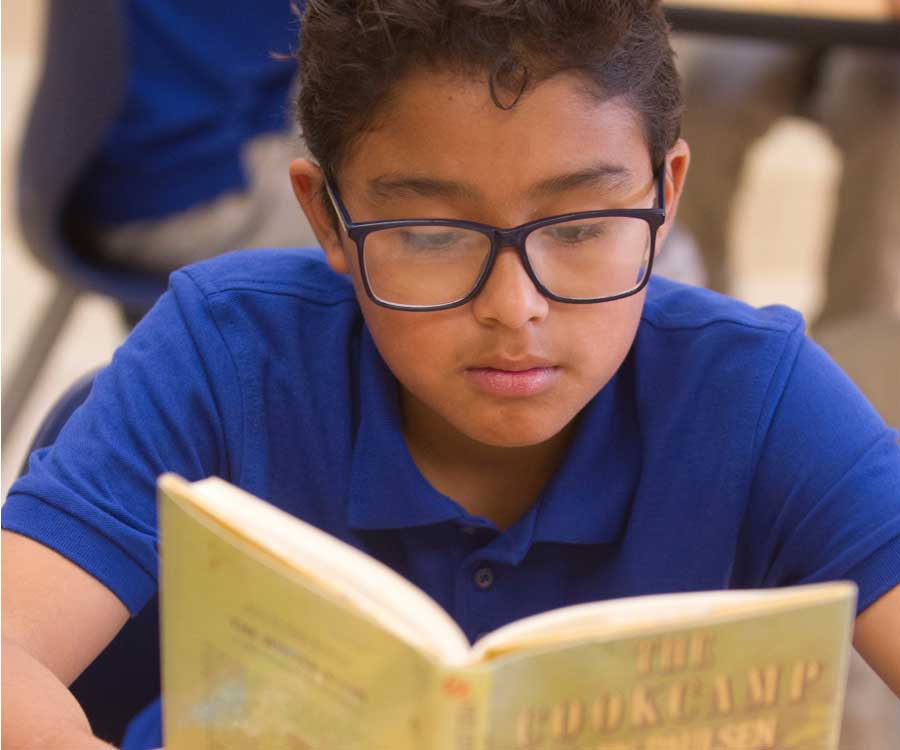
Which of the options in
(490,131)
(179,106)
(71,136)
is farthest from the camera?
(179,106)

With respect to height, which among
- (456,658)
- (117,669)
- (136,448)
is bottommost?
(117,669)

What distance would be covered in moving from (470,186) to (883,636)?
44 centimetres

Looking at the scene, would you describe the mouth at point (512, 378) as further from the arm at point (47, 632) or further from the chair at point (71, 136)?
the chair at point (71, 136)

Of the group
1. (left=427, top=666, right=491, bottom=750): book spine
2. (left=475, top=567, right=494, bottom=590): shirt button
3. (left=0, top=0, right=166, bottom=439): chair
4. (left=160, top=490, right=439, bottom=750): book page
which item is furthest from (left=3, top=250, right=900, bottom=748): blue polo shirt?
(left=0, top=0, right=166, bottom=439): chair

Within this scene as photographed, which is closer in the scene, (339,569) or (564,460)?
(339,569)

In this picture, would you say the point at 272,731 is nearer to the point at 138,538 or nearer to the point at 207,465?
the point at 138,538

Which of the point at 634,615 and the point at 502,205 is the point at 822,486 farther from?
the point at 634,615

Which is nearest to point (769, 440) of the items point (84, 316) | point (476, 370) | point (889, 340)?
point (476, 370)

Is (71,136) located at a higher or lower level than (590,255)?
lower

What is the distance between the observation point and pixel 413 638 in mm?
620

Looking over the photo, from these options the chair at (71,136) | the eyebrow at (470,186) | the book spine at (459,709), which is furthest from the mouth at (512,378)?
the chair at (71,136)

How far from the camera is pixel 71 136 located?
2.04 m

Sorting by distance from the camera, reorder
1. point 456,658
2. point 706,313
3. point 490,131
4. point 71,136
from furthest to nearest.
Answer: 1. point 71,136
2. point 706,313
3. point 490,131
4. point 456,658

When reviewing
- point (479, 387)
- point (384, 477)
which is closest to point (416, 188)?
point (479, 387)
